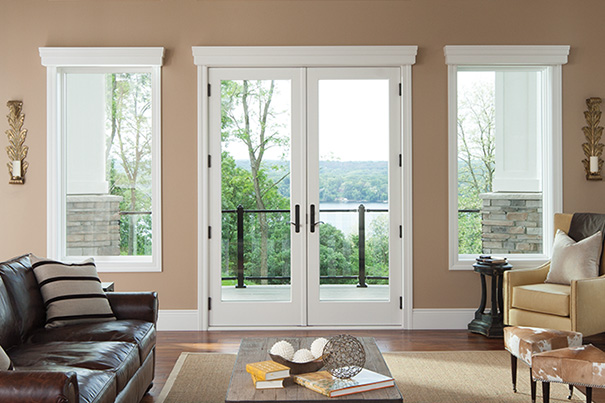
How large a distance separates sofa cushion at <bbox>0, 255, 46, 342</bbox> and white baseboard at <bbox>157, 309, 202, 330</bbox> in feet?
6.09

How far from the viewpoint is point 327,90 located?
17.2 feet

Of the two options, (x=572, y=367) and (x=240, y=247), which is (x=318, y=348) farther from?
(x=240, y=247)

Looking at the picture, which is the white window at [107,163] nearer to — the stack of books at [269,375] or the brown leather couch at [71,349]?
the brown leather couch at [71,349]

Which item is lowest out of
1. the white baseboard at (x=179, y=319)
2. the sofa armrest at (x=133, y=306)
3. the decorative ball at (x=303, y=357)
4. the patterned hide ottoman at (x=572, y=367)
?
the white baseboard at (x=179, y=319)

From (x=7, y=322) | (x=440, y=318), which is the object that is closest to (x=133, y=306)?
(x=7, y=322)

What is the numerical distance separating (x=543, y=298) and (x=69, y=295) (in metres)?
3.27

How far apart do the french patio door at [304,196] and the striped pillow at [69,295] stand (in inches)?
69.8

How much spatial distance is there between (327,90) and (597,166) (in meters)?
2.47

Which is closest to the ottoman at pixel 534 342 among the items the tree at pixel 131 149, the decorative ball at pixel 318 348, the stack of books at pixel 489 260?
the decorative ball at pixel 318 348

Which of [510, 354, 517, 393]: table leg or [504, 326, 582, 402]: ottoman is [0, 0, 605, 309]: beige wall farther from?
[504, 326, 582, 402]: ottoman

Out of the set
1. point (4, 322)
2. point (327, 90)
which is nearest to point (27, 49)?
point (327, 90)

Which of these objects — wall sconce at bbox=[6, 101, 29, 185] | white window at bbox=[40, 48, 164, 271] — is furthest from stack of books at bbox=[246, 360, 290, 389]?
wall sconce at bbox=[6, 101, 29, 185]

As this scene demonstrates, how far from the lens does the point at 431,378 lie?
3.82 m

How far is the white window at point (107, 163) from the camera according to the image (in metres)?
5.24
